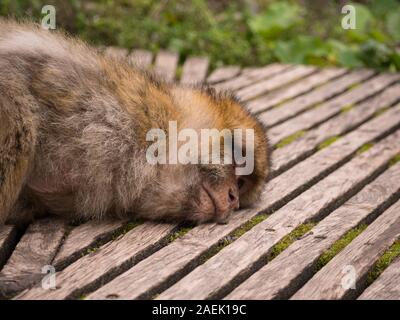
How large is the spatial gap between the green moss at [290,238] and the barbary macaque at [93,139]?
0.40 metres

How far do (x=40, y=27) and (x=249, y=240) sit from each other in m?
1.84

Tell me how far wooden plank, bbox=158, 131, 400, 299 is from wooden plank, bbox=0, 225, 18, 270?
961 millimetres

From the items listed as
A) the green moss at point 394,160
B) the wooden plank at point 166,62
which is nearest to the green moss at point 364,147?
the green moss at point 394,160

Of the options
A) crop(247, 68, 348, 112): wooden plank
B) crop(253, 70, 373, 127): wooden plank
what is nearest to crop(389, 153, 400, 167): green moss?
crop(253, 70, 373, 127): wooden plank

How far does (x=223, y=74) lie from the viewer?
816 cm

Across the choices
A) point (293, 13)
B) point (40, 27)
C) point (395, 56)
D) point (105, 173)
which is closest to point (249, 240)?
point (105, 173)

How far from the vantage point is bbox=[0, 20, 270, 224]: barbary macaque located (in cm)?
392

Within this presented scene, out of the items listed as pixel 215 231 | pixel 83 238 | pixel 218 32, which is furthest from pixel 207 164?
pixel 218 32

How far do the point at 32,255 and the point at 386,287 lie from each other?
179cm

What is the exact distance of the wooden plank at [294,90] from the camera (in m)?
7.00

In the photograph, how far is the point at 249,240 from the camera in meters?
4.11

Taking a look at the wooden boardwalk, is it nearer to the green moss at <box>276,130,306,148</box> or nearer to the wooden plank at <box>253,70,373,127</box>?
the green moss at <box>276,130,306,148</box>
